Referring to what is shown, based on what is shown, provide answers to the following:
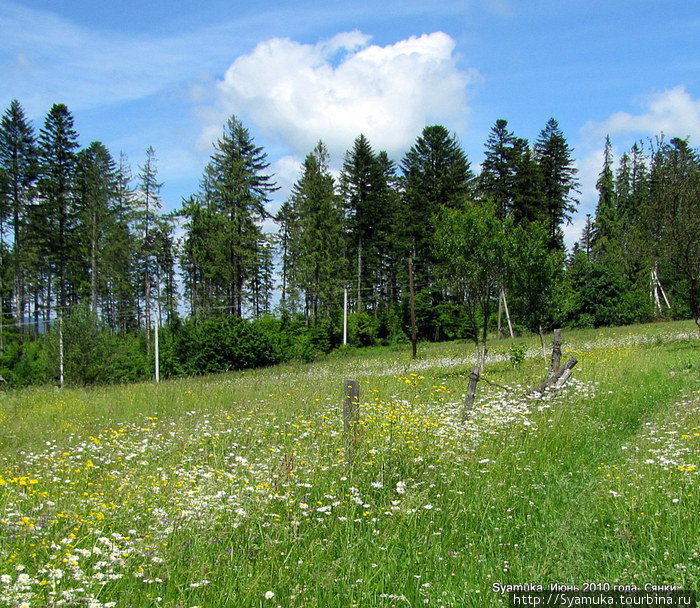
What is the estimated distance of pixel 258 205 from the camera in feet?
132

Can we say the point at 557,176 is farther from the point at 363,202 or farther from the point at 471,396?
the point at 471,396

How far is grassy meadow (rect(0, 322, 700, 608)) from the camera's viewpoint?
3199mm

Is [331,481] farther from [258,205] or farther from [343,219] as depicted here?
[343,219]

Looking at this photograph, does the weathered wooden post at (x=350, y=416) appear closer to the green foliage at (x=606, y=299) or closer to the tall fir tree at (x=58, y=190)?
the green foliage at (x=606, y=299)

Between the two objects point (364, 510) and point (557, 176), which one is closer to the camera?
point (364, 510)

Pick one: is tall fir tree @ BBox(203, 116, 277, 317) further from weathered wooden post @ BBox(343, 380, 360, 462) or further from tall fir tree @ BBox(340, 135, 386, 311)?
weathered wooden post @ BBox(343, 380, 360, 462)

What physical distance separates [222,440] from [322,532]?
3.80m

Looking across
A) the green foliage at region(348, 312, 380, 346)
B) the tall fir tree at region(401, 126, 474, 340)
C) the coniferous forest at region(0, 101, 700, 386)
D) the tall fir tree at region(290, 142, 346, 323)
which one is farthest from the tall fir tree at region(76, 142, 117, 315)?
the tall fir tree at region(401, 126, 474, 340)

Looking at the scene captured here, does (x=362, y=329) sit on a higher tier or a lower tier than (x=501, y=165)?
lower

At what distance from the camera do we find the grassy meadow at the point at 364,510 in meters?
3.20

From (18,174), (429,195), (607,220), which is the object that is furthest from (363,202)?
(18,174)

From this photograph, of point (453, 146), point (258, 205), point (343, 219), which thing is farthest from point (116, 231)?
point (453, 146)

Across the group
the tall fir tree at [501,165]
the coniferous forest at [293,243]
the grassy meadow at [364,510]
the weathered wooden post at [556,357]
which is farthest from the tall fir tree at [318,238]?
the grassy meadow at [364,510]

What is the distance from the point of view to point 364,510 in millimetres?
4523
